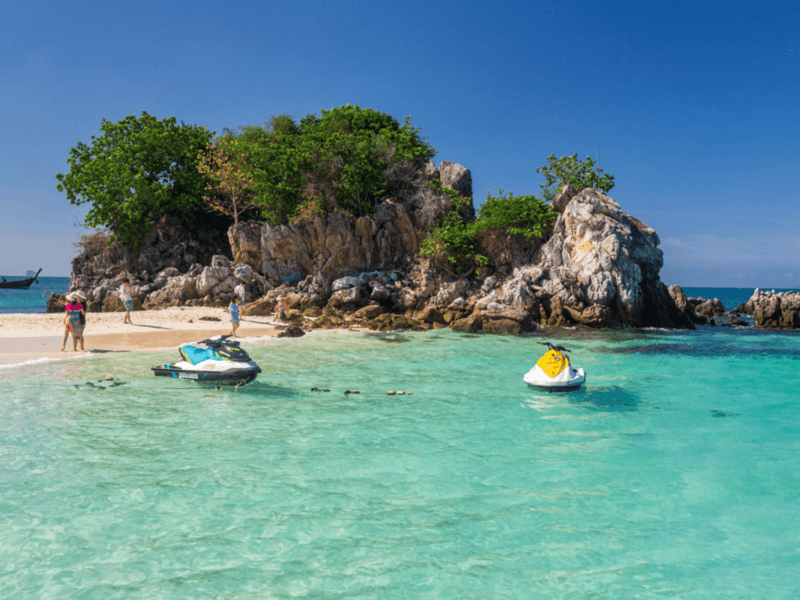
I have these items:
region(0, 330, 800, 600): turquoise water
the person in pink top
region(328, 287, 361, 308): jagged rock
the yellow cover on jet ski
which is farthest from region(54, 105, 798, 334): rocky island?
region(0, 330, 800, 600): turquoise water

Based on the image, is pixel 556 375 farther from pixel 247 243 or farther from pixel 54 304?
pixel 54 304

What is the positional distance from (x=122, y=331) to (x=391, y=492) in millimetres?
20766

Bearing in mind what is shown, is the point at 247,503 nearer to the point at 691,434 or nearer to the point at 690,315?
the point at 691,434

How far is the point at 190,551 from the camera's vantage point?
505 cm

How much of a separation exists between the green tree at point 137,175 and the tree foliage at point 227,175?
1.14 meters

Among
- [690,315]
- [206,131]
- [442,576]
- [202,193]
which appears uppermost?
[206,131]

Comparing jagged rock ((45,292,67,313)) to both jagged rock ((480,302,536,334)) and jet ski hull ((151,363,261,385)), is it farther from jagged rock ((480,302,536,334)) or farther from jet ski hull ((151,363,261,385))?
jagged rock ((480,302,536,334))

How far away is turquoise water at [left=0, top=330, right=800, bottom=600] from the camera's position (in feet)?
15.6

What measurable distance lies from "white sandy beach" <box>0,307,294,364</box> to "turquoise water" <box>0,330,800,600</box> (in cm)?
465

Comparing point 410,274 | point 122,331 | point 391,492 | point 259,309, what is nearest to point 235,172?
point 259,309

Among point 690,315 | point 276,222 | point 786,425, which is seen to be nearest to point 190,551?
point 786,425

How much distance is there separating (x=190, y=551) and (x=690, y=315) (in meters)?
39.8

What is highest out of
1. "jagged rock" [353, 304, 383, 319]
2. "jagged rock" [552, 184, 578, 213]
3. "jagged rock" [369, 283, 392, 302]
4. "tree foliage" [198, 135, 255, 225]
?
"tree foliage" [198, 135, 255, 225]

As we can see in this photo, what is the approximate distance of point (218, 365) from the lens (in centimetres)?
1175
